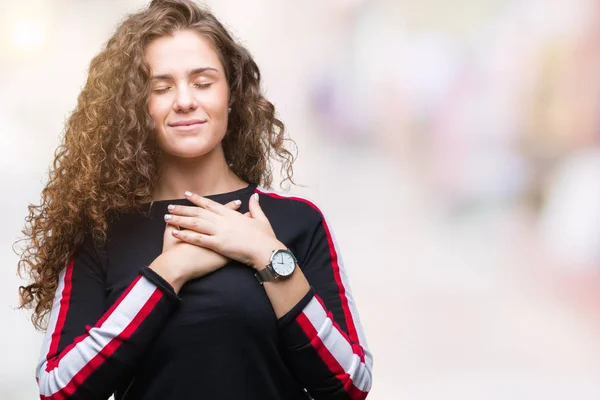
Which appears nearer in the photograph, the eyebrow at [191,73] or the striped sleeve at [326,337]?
the striped sleeve at [326,337]

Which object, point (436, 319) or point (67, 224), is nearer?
point (67, 224)

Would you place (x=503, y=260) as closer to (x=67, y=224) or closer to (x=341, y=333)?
(x=341, y=333)

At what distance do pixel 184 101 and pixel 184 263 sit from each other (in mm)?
306

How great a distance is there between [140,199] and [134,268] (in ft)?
0.55

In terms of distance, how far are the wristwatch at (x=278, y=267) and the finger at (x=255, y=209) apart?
12 cm

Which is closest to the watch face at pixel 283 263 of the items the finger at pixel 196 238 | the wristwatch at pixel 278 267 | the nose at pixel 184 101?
the wristwatch at pixel 278 267

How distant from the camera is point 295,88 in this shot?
2793 mm

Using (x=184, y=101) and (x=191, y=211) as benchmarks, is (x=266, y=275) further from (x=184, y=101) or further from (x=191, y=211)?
(x=184, y=101)

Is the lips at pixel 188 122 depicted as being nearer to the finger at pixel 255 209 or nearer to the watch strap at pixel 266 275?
the finger at pixel 255 209

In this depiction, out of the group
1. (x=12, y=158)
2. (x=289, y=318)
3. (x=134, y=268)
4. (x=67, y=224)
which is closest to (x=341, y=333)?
(x=289, y=318)

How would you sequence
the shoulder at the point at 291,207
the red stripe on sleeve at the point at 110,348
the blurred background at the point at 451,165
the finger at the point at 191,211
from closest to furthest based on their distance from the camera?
the red stripe on sleeve at the point at 110,348, the finger at the point at 191,211, the shoulder at the point at 291,207, the blurred background at the point at 451,165

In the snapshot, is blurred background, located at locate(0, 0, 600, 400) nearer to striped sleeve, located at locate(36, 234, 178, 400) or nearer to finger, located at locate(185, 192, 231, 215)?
finger, located at locate(185, 192, 231, 215)

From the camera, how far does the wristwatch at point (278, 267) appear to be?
151 cm

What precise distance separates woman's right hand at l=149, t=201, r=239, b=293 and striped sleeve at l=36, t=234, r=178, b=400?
23mm
